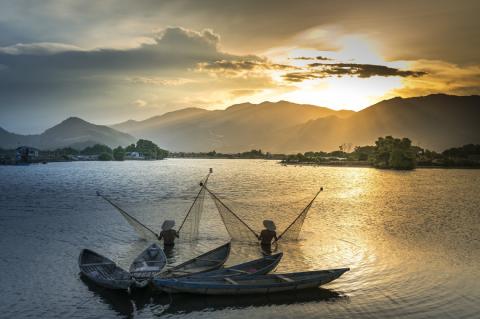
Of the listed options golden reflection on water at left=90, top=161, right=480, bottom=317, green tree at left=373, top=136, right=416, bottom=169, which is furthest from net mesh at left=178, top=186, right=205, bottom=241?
green tree at left=373, top=136, right=416, bottom=169

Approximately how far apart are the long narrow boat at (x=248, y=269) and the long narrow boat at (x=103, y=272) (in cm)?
359

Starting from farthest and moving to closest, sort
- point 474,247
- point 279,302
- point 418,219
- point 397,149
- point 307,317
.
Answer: point 397,149
point 418,219
point 474,247
point 279,302
point 307,317

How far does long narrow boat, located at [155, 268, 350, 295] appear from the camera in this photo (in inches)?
774

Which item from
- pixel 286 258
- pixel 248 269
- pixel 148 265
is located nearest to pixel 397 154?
pixel 286 258

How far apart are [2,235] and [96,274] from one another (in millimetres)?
18461

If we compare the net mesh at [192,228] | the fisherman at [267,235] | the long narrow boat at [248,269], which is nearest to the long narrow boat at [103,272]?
the long narrow boat at [248,269]

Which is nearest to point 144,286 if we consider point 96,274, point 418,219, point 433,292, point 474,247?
point 96,274

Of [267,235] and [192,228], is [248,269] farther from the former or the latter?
[192,228]

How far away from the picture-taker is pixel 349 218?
155ft

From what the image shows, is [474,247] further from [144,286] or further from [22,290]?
[22,290]

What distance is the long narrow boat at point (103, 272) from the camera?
67.0 feet

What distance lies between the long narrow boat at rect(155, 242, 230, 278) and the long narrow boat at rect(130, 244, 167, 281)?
2.13 ft

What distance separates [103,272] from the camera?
22.2 metres

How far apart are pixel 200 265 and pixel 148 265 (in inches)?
113
